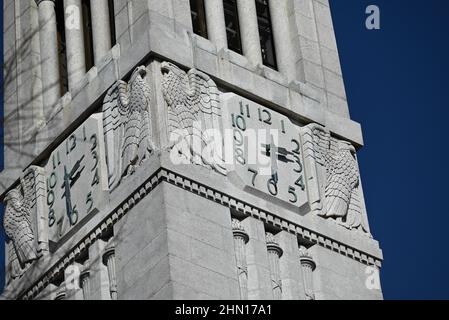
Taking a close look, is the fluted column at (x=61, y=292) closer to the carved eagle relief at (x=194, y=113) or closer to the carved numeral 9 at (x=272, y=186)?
the carved eagle relief at (x=194, y=113)

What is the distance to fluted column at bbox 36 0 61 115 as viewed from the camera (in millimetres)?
67250

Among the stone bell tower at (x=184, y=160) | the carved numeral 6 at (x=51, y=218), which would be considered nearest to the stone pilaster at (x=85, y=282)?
the stone bell tower at (x=184, y=160)

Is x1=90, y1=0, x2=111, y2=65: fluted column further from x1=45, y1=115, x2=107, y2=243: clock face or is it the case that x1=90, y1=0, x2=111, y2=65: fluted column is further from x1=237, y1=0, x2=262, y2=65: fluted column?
x1=237, y1=0, x2=262, y2=65: fluted column

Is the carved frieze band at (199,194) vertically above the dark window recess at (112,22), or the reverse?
the dark window recess at (112,22)

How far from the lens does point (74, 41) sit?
67062 millimetres

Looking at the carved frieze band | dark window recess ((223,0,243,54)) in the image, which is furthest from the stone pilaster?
dark window recess ((223,0,243,54))

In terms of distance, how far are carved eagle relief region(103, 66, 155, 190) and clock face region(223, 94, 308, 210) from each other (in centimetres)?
202

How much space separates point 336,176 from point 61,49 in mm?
8320

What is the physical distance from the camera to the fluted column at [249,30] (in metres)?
66.1

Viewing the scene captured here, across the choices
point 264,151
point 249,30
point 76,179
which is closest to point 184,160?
point 264,151

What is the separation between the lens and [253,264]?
6156 centimetres

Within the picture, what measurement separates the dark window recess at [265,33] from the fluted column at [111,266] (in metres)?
7.72
